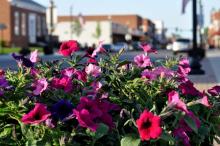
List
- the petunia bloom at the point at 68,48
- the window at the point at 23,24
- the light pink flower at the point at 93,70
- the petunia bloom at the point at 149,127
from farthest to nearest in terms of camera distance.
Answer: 1. the window at the point at 23,24
2. the petunia bloom at the point at 68,48
3. the light pink flower at the point at 93,70
4. the petunia bloom at the point at 149,127

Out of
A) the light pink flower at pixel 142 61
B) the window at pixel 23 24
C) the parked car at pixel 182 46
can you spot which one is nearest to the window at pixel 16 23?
the window at pixel 23 24

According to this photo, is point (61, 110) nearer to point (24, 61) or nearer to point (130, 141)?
point (130, 141)

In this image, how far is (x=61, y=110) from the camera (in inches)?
123

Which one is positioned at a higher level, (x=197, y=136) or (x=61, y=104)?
(x=61, y=104)

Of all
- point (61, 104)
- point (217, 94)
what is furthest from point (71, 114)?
point (217, 94)

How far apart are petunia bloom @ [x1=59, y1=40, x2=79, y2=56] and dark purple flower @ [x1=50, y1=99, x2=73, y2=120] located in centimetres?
101

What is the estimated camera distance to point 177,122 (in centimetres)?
338

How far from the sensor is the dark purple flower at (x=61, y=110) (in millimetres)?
3128

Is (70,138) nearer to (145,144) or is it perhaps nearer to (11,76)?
(145,144)

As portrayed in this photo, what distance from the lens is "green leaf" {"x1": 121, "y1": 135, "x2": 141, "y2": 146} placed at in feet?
10.2

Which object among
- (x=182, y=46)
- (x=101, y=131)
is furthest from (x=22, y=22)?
(x=101, y=131)

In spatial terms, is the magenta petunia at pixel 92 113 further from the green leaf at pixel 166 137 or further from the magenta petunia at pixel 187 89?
the magenta petunia at pixel 187 89

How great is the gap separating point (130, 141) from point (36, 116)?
0.50 metres

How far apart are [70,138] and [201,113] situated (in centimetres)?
115
